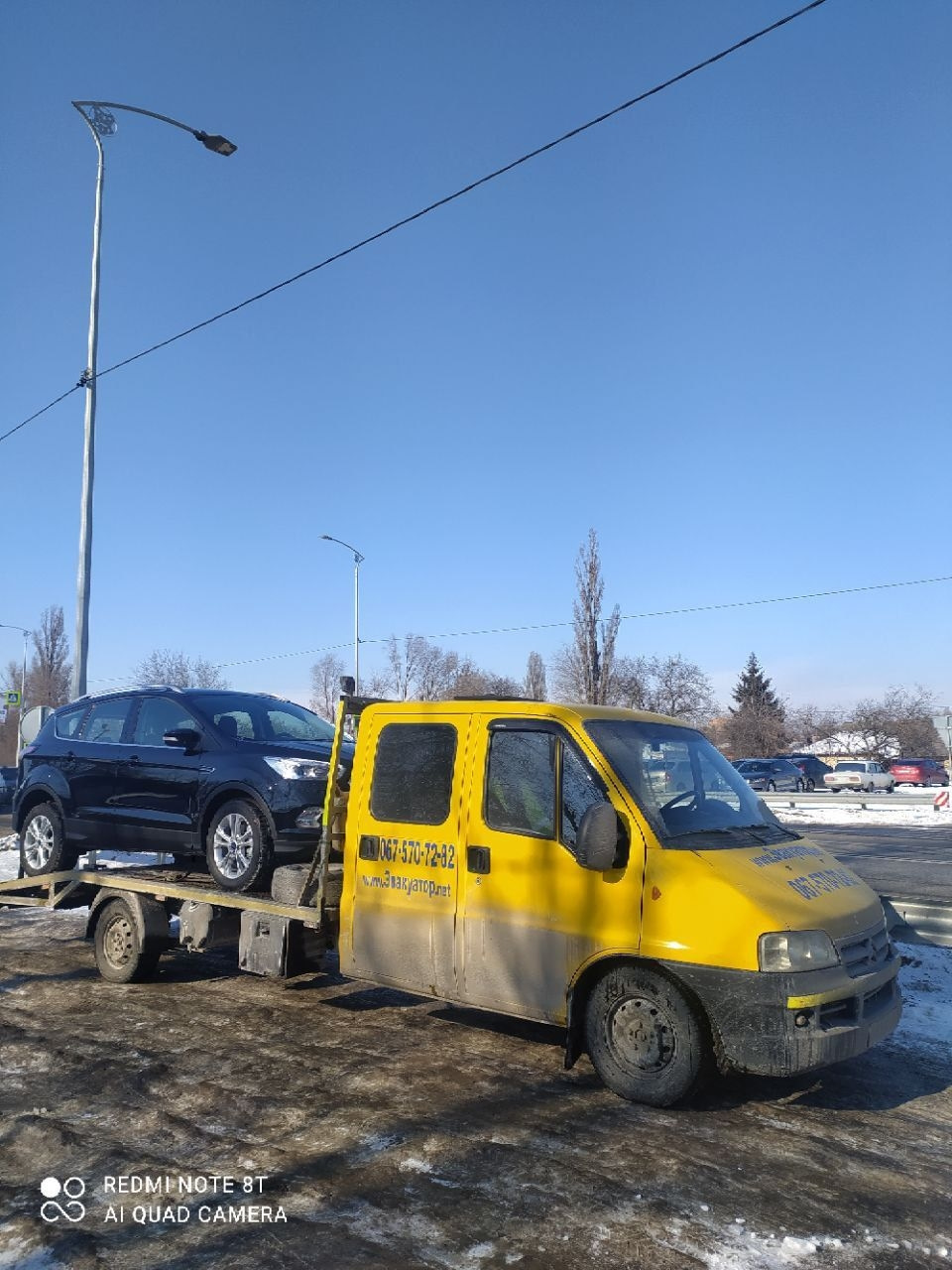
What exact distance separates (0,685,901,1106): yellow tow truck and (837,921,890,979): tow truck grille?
0.01 metres

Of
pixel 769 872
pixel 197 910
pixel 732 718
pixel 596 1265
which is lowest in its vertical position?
pixel 596 1265

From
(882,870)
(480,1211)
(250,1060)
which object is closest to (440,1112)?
(480,1211)

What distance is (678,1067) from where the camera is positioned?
15.0 ft

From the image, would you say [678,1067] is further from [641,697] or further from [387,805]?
[641,697]

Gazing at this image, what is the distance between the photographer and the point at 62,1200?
3744mm

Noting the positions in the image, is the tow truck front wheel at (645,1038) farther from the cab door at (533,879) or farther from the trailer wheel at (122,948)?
the trailer wheel at (122,948)

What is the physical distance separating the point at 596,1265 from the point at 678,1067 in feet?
4.71

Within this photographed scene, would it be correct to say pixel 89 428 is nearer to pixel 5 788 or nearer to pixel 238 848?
pixel 238 848

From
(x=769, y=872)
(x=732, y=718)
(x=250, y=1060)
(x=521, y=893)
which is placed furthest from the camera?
(x=732, y=718)

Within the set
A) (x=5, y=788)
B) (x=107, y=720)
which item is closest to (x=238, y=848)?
(x=107, y=720)

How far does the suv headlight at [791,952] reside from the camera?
4.35m

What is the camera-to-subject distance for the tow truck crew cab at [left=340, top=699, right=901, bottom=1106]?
14.5 ft

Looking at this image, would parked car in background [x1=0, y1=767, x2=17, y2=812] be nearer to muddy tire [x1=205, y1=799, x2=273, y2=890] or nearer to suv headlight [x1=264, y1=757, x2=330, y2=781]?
A: muddy tire [x1=205, y1=799, x2=273, y2=890]

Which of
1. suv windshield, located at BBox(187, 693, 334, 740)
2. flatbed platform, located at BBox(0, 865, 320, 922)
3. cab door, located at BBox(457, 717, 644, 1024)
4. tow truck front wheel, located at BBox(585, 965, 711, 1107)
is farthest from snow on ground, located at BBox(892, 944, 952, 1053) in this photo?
suv windshield, located at BBox(187, 693, 334, 740)
